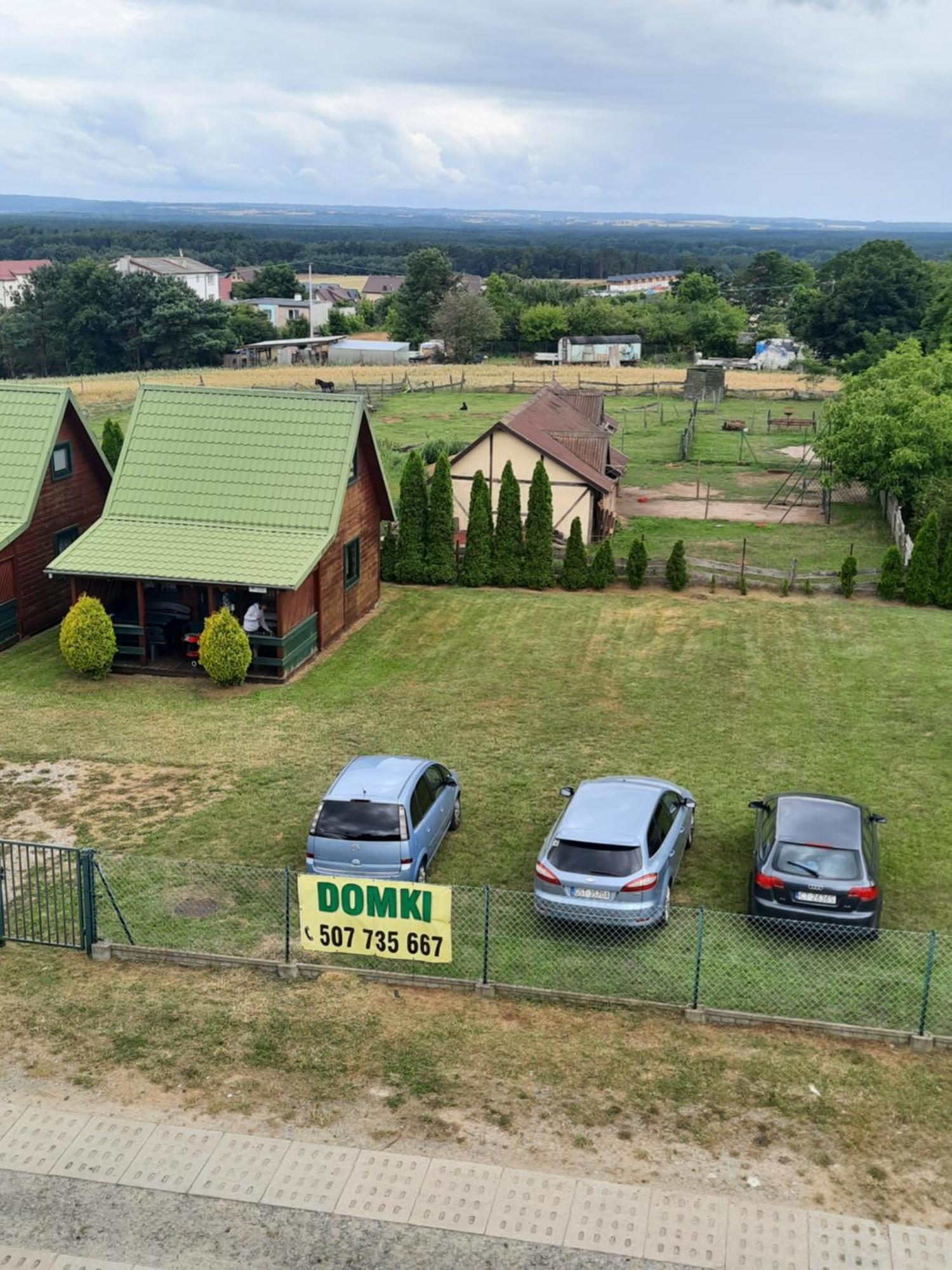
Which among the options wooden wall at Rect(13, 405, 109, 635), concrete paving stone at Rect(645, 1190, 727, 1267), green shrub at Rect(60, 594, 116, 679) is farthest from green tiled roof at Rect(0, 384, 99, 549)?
concrete paving stone at Rect(645, 1190, 727, 1267)

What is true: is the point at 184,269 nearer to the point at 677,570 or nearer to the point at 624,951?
the point at 677,570

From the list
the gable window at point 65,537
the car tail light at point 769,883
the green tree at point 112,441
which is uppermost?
the green tree at point 112,441

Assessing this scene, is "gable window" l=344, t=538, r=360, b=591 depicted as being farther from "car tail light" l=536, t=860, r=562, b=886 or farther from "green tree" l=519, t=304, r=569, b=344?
"green tree" l=519, t=304, r=569, b=344

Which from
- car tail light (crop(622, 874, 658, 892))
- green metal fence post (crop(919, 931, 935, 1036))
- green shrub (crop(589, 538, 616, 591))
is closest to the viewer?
green metal fence post (crop(919, 931, 935, 1036))

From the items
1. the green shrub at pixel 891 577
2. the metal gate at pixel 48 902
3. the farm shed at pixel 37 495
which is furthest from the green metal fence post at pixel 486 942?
the green shrub at pixel 891 577

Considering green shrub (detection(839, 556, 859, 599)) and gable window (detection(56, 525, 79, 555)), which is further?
green shrub (detection(839, 556, 859, 599))

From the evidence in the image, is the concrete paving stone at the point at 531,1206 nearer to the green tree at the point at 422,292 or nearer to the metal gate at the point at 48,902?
the metal gate at the point at 48,902

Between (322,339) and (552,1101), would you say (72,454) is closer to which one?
(552,1101)
